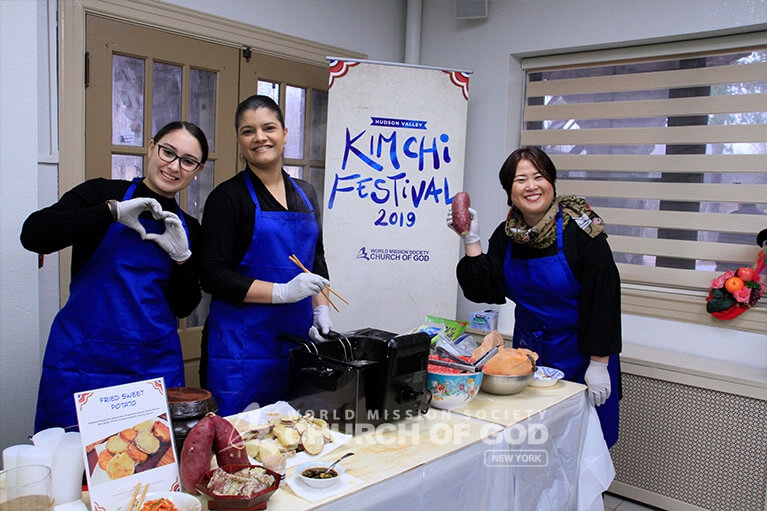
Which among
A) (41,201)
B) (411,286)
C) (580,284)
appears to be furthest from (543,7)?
(41,201)

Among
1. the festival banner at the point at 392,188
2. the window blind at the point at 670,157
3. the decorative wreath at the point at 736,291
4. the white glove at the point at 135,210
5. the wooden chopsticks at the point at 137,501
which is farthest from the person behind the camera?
the festival banner at the point at 392,188

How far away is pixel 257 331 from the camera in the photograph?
6.66 ft

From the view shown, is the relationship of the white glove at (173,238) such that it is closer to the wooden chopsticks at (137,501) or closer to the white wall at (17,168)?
the white wall at (17,168)

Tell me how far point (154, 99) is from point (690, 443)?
3.15m

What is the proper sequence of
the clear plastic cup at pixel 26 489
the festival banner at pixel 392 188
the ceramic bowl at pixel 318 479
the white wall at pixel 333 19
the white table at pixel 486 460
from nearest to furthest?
the clear plastic cup at pixel 26 489, the ceramic bowl at pixel 318 479, the white table at pixel 486 460, the white wall at pixel 333 19, the festival banner at pixel 392 188

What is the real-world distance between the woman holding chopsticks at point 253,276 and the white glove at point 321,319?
4 cm

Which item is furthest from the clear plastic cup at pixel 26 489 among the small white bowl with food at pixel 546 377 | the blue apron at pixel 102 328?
the small white bowl with food at pixel 546 377

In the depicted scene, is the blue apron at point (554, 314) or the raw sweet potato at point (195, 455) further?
the blue apron at point (554, 314)

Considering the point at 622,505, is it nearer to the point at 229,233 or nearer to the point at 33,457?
the point at 229,233

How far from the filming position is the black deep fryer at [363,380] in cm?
163

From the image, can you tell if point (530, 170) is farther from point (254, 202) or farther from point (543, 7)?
point (543, 7)

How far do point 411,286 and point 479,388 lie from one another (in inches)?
63.5

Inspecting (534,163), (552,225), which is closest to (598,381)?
(552,225)

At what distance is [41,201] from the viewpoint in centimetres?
265
